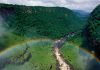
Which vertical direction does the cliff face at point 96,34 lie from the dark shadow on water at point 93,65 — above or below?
above

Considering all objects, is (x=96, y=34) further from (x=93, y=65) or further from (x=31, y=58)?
(x=31, y=58)

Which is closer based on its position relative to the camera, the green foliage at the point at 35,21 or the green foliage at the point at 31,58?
the green foliage at the point at 31,58

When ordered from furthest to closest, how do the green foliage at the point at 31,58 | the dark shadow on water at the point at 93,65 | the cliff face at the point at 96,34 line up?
the cliff face at the point at 96,34, the green foliage at the point at 31,58, the dark shadow on water at the point at 93,65

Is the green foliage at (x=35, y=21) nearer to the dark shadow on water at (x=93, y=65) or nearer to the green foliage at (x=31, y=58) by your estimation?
the green foliage at (x=31, y=58)

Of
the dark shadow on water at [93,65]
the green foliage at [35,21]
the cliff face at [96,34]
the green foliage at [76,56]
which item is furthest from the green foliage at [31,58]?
the green foliage at [35,21]

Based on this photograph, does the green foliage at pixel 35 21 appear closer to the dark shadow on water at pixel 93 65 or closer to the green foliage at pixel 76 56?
the green foliage at pixel 76 56

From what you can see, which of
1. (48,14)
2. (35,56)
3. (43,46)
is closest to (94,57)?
(35,56)

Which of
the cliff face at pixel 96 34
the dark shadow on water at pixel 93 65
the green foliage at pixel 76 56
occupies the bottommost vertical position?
the green foliage at pixel 76 56

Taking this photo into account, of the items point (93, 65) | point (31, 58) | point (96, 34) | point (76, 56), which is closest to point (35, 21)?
point (96, 34)

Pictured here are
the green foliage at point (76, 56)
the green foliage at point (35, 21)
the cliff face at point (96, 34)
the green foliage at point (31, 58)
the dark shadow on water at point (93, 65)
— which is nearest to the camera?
the dark shadow on water at point (93, 65)

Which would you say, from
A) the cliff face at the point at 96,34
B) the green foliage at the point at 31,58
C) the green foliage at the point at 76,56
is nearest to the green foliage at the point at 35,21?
the green foliage at the point at 31,58
